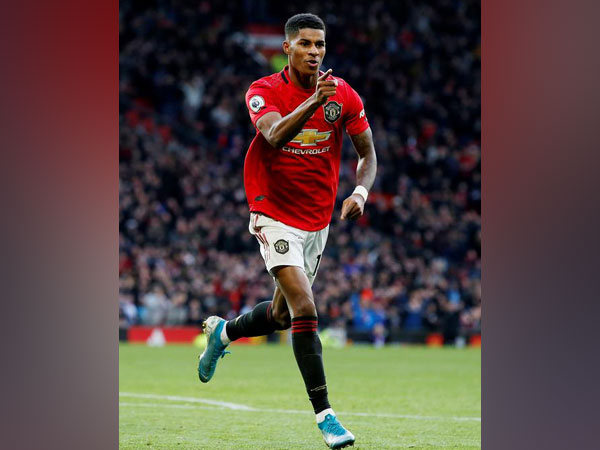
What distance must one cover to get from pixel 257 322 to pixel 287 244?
1244 millimetres

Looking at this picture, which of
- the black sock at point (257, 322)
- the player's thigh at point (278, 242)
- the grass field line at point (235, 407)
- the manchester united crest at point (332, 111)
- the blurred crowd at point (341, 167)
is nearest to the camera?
the player's thigh at point (278, 242)

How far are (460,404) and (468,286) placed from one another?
15725mm

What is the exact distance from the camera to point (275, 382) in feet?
42.8

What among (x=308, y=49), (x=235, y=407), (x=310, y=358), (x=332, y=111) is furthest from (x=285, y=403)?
(x=308, y=49)

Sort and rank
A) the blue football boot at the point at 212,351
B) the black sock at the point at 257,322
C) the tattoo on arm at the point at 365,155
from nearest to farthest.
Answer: the tattoo on arm at the point at 365,155, the black sock at the point at 257,322, the blue football boot at the point at 212,351

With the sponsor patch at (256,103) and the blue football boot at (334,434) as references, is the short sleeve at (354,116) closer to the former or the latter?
the sponsor patch at (256,103)

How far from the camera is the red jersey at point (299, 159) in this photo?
283 inches

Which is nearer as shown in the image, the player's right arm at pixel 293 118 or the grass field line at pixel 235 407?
the player's right arm at pixel 293 118

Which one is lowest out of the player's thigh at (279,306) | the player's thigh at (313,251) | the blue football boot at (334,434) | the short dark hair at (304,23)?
the blue football boot at (334,434)

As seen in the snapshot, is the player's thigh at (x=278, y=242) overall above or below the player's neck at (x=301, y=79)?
below

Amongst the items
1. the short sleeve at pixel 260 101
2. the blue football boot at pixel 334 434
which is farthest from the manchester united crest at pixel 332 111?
the blue football boot at pixel 334 434

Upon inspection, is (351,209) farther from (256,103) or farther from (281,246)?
(256,103)
